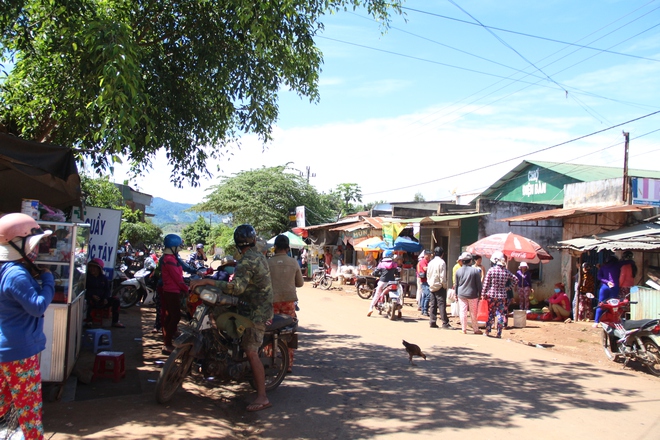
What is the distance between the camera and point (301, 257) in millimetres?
31984

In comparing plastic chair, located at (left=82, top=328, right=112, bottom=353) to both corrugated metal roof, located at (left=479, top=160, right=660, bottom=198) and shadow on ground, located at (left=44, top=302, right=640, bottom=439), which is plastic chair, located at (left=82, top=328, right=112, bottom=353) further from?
corrugated metal roof, located at (left=479, top=160, right=660, bottom=198)

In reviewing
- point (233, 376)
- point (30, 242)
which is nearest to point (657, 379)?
point (233, 376)

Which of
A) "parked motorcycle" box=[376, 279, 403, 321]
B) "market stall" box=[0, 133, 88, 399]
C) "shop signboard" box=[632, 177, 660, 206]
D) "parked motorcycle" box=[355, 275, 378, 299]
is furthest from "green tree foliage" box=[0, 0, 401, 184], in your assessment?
"parked motorcycle" box=[355, 275, 378, 299]

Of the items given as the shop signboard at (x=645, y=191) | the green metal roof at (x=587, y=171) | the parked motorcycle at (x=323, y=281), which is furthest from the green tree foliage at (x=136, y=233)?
the shop signboard at (x=645, y=191)

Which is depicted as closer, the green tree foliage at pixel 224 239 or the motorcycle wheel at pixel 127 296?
the motorcycle wheel at pixel 127 296

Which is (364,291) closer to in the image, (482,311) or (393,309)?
(393,309)

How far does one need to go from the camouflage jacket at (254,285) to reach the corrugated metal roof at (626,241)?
354 inches

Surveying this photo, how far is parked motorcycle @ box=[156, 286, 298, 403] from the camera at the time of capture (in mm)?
5438

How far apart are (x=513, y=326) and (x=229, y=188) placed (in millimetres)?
25482

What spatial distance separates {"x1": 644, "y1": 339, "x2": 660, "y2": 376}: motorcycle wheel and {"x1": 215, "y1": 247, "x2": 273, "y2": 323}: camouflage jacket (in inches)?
251

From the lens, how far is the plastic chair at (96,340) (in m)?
7.45

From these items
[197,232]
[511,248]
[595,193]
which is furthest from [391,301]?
[197,232]

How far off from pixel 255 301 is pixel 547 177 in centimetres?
2784

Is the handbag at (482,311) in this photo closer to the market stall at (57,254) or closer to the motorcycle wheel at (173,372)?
the motorcycle wheel at (173,372)
